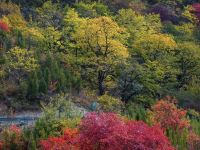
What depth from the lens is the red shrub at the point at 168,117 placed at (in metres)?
45.3

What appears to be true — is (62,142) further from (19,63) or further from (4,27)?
Answer: (4,27)

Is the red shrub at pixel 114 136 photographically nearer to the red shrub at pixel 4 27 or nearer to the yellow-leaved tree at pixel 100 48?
the yellow-leaved tree at pixel 100 48

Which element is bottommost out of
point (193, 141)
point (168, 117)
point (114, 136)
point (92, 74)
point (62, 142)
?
point (92, 74)

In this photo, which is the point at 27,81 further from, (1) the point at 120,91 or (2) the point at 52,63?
(1) the point at 120,91

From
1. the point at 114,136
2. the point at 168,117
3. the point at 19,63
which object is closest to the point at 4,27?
the point at 19,63

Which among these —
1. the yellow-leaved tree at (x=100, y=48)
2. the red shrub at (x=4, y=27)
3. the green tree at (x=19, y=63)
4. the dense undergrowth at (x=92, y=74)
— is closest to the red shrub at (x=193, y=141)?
the dense undergrowth at (x=92, y=74)

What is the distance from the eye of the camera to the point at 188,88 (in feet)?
191

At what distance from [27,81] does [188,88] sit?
17966 mm

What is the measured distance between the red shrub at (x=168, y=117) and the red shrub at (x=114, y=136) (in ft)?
41.1

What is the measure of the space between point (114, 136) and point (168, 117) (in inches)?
617

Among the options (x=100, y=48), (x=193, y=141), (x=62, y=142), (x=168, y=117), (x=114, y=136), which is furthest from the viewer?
(x=100, y=48)

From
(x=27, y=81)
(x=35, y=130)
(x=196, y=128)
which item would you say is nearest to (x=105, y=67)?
(x=27, y=81)

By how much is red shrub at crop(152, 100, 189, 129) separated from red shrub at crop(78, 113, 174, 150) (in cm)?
1252

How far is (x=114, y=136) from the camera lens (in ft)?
102
